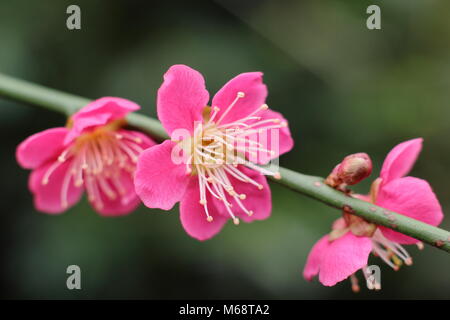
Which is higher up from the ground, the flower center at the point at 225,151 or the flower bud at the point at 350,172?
the flower center at the point at 225,151

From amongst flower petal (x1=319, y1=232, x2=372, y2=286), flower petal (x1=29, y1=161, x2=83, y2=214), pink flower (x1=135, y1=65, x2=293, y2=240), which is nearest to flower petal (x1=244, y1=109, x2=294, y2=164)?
pink flower (x1=135, y1=65, x2=293, y2=240)

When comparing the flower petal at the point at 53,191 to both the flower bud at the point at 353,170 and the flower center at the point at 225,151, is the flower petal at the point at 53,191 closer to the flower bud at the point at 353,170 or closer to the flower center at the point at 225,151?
the flower center at the point at 225,151

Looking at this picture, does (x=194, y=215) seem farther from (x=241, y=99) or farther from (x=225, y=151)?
(x=241, y=99)

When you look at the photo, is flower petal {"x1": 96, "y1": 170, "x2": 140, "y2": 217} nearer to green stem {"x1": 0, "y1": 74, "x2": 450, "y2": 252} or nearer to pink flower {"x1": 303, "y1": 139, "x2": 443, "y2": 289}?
green stem {"x1": 0, "y1": 74, "x2": 450, "y2": 252}

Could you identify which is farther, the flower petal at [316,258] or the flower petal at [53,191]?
the flower petal at [53,191]

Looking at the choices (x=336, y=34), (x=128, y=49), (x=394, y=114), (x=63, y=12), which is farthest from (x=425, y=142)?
(x=63, y=12)

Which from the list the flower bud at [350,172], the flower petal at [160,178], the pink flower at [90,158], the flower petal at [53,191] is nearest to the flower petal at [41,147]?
the pink flower at [90,158]

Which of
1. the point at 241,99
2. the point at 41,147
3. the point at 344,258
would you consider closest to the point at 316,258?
the point at 344,258
